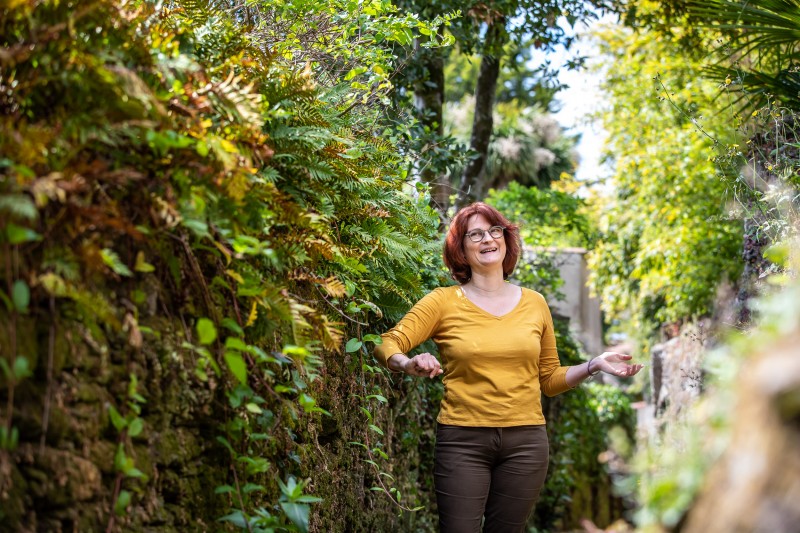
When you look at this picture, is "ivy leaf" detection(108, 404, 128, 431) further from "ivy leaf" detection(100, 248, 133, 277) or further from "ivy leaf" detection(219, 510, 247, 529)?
"ivy leaf" detection(219, 510, 247, 529)

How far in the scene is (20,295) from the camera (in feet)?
6.32

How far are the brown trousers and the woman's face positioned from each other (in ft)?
2.72

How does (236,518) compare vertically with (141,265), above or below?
below

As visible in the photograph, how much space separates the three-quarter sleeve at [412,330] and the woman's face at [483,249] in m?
0.25

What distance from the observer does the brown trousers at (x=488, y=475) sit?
3.88m

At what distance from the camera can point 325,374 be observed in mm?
3818

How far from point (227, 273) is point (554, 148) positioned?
69.0ft

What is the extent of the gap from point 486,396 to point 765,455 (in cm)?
268

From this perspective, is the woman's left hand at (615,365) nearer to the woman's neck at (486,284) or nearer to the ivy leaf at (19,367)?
the woman's neck at (486,284)

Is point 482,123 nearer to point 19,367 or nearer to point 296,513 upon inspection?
point 296,513

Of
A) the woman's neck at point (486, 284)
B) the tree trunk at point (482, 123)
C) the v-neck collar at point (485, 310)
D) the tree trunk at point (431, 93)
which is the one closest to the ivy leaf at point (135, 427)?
the v-neck collar at point (485, 310)

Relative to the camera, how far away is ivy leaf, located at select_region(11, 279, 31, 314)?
1921mm

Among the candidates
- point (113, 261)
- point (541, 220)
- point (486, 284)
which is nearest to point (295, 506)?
→ point (113, 261)

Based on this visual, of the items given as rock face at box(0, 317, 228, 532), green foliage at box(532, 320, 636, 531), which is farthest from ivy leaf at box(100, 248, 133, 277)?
green foliage at box(532, 320, 636, 531)
